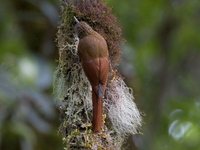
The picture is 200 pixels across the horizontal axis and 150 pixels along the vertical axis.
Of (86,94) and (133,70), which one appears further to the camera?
(133,70)

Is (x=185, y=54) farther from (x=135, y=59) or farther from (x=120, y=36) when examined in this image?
(x=120, y=36)

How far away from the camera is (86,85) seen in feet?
6.48

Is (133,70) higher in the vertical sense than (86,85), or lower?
higher

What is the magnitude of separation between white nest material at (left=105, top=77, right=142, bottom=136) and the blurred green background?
800 millimetres

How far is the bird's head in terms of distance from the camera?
179cm

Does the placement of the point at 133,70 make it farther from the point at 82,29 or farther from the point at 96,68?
the point at 96,68

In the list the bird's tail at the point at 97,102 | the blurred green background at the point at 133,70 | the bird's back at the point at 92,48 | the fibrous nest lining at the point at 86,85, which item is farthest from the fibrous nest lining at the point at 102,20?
the blurred green background at the point at 133,70

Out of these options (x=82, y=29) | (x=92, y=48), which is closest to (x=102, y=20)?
(x=82, y=29)

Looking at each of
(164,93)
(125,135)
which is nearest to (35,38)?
(164,93)

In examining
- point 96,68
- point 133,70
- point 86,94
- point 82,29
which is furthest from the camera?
point 133,70

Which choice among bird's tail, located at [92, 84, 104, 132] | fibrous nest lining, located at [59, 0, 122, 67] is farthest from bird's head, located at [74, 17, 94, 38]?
bird's tail, located at [92, 84, 104, 132]

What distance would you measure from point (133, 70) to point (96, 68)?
8.58 feet

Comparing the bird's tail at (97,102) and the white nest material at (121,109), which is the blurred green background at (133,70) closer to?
the white nest material at (121,109)

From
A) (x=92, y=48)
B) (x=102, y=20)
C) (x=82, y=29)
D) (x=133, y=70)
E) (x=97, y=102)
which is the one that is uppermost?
(x=133, y=70)
